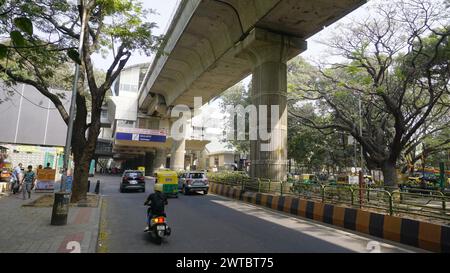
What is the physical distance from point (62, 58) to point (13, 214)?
7.76 meters

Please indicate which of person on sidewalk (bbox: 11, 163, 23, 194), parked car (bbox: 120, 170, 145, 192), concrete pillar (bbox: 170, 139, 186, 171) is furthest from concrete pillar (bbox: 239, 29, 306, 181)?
concrete pillar (bbox: 170, 139, 186, 171)

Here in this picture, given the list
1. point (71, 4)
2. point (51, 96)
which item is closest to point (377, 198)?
point (51, 96)

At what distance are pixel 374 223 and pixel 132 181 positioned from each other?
17.1 meters

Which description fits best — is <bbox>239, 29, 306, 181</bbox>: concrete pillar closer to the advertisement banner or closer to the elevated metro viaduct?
the elevated metro viaduct

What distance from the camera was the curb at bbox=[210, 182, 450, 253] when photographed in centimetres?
766

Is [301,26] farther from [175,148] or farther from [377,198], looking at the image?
[175,148]

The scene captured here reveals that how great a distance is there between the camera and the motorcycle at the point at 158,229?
7.53m

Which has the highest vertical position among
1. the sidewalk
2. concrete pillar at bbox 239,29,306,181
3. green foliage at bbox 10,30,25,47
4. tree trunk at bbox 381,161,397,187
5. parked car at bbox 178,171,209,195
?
concrete pillar at bbox 239,29,306,181

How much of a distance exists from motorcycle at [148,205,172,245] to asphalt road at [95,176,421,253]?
178 millimetres

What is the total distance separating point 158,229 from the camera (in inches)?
297

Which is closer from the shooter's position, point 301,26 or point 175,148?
point 301,26

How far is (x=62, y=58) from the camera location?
15148 mm

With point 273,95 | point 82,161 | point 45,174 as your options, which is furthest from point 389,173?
point 45,174

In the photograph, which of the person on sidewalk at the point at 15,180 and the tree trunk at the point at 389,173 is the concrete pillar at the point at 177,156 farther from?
the tree trunk at the point at 389,173
